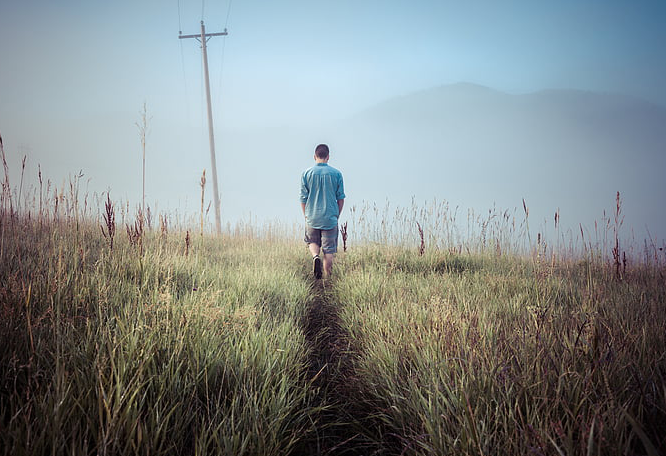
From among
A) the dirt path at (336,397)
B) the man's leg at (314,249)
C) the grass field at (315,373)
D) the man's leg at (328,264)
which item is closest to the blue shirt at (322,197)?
the man's leg at (314,249)

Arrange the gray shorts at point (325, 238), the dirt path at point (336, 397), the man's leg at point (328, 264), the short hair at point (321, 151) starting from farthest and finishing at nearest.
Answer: the short hair at point (321, 151), the gray shorts at point (325, 238), the man's leg at point (328, 264), the dirt path at point (336, 397)

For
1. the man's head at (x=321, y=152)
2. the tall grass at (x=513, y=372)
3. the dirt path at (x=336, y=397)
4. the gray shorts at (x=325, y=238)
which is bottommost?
the dirt path at (x=336, y=397)

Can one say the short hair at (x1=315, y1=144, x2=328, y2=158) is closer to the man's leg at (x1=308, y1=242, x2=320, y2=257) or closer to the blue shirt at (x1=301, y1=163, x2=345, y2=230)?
the blue shirt at (x1=301, y1=163, x2=345, y2=230)

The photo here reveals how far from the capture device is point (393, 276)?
393 centimetres

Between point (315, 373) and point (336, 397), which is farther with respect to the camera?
point (315, 373)

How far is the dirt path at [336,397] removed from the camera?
151 cm

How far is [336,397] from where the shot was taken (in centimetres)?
193

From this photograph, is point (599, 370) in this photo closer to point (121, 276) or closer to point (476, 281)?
point (476, 281)

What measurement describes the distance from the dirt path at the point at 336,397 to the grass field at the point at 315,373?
1 centimetres

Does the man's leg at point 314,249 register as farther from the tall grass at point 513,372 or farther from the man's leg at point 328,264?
the tall grass at point 513,372

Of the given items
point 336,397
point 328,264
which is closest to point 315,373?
point 336,397

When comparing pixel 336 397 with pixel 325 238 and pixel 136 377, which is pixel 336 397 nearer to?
pixel 136 377

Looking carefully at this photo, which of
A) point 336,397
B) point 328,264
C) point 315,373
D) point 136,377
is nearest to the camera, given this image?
point 136,377

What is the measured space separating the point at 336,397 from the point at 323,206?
3821mm
